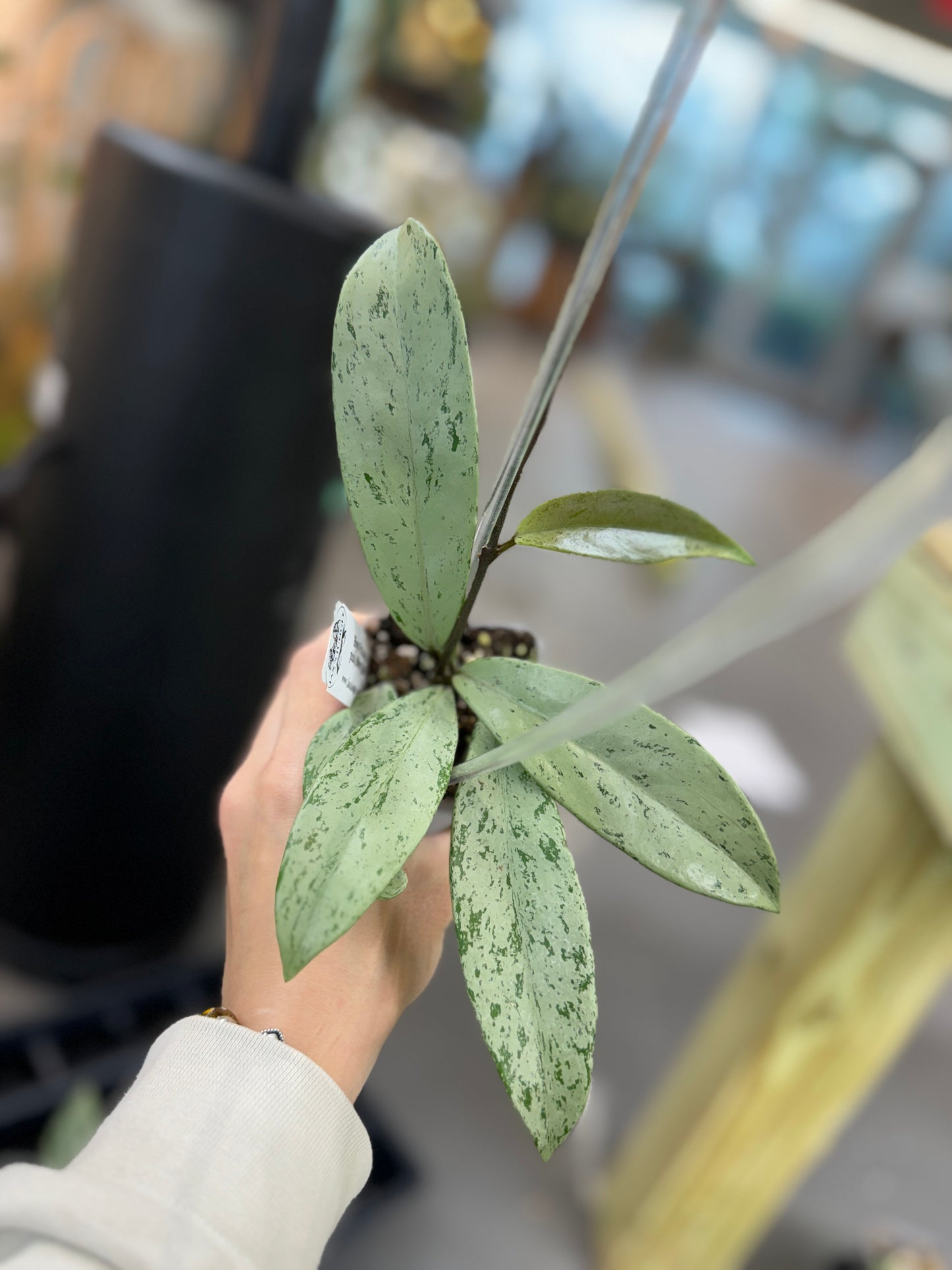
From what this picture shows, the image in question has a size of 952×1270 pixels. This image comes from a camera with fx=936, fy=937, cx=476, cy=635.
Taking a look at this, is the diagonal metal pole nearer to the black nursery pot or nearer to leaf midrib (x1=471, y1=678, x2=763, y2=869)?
leaf midrib (x1=471, y1=678, x2=763, y2=869)

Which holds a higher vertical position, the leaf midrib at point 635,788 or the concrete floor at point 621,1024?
the leaf midrib at point 635,788

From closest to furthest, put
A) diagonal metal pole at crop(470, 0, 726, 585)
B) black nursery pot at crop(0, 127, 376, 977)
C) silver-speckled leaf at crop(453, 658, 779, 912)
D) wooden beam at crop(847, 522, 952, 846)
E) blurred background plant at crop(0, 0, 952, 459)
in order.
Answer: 1. diagonal metal pole at crop(470, 0, 726, 585)
2. silver-speckled leaf at crop(453, 658, 779, 912)
3. wooden beam at crop(847, 522, 952, 846)
4. black nursery pot at crop(0, 127, 376, 977)
5. blurred background plant at crop(0, 0, 952, 459)

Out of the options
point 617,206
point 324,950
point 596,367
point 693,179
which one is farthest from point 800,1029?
point 693,179

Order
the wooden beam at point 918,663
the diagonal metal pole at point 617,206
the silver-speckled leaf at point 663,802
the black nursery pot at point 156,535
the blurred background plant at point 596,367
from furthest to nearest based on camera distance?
the blurred background plant at point 596,367, the black nursery pot at point 156,535, the wooden beam at point 918,663, the silver-speckled leaf at point 663,802, the diagonal metal pole at point 617,206

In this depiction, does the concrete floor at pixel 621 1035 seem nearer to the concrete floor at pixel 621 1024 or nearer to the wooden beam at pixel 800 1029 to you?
the concrete floor at pixel 621 1024

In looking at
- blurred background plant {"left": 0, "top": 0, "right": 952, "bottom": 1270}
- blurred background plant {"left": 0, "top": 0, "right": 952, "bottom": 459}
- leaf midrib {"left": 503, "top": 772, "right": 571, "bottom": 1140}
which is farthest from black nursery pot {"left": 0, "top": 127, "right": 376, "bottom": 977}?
blurred background plant {"left": 0, "top": 0, "right": 952, "bottom": 459}

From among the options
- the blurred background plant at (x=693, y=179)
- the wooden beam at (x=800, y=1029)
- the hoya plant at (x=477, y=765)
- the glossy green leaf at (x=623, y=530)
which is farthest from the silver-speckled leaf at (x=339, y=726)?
the blurred background plant at (x=693, y=179)
